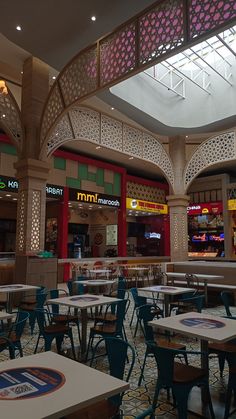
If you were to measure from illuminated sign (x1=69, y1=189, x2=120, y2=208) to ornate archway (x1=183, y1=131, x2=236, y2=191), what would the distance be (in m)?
3.59

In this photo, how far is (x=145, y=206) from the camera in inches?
634

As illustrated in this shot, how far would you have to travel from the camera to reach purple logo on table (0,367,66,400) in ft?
5.59

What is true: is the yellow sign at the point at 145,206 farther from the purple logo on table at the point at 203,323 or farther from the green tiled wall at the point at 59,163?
the purple logo on table at the point at 203,323

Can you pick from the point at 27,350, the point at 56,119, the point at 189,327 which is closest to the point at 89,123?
the point at 56,119

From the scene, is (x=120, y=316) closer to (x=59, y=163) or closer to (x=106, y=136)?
(x=106, y=136)

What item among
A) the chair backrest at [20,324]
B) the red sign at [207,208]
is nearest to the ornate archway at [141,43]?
the chair backrest at [20,324]

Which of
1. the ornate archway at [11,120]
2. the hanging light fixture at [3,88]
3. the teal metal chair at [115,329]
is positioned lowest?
the teal metal chair at [115,329]

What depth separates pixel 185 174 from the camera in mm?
12023

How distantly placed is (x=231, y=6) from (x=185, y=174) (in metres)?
7.79

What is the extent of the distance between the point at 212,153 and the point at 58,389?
1106cm

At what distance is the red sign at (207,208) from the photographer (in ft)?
51.4

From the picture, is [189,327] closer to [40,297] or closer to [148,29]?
[40,297]

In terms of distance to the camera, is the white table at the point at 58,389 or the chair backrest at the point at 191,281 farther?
the chair backrest at the point at 191,281

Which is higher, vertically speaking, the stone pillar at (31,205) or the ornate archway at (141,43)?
the ornate archway at (141,43)
